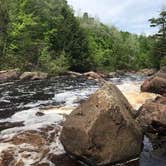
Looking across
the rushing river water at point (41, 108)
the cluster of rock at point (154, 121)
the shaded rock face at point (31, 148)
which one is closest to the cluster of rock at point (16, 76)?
→ the rushing river water at point (41, 108)

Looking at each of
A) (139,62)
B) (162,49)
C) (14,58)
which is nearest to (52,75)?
(14,58)

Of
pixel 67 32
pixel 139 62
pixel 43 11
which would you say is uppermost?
pixel 43 11

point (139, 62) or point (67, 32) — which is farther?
point (139, 62)

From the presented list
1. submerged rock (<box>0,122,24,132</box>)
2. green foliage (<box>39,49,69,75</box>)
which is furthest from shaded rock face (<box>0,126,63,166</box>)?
green foliage (<box>39,49,69,75</box>)

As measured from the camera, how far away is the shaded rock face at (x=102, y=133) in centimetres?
1008

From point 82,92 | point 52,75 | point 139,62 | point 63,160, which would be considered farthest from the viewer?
point 139,62

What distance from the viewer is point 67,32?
1935 inches

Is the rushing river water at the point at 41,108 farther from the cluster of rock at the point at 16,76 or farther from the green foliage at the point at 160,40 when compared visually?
the green foliage at the point at 160,40

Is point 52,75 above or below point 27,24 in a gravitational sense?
below

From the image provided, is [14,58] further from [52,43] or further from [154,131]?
[154,131]

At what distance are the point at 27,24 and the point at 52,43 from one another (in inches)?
208

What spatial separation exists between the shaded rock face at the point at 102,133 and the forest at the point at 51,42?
97.8ft

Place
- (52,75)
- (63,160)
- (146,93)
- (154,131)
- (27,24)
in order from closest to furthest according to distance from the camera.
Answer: (63,160) → (154,131) → (146,93) → (52,75) → (27,24)

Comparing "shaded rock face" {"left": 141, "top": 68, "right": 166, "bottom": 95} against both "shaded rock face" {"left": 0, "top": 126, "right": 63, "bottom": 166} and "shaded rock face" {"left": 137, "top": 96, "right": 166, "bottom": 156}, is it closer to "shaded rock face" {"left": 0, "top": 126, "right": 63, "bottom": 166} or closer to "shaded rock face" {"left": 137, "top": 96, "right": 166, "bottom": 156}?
"shaded rock face" {"left": 137, "top": 96, "right": 166, "bottom": 156}
